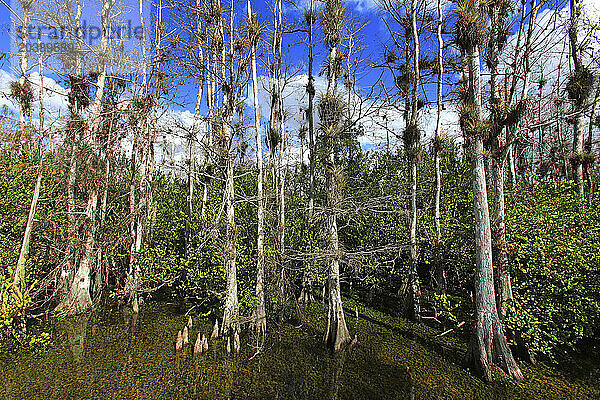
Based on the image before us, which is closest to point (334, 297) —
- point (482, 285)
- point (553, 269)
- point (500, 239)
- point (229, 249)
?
point (229, 249)

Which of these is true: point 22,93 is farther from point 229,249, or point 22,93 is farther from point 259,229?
point 259,229

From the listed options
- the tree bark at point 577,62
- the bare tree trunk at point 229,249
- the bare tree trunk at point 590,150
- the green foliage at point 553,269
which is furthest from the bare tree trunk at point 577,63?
the bare tree trunk at point 229,249

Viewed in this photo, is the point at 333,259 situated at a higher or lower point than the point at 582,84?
lower

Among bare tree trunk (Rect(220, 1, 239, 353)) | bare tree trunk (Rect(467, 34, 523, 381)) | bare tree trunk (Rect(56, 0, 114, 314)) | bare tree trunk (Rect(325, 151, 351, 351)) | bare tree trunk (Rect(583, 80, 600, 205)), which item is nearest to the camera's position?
bare tree trunk (Rect(467, 34, 523, 381))

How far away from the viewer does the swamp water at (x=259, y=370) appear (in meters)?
6.17

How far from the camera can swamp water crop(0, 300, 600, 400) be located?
6172mm

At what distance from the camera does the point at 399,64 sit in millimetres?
11938

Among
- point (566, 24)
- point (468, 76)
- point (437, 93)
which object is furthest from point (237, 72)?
point (566, 24)

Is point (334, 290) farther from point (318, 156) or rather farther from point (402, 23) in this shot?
point (402, 23)

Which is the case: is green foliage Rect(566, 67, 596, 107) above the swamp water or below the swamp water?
above

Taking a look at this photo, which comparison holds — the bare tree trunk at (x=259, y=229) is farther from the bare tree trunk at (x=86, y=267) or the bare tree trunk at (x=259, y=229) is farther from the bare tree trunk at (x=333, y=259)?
the bare tree trunk at (x=86, y=267)

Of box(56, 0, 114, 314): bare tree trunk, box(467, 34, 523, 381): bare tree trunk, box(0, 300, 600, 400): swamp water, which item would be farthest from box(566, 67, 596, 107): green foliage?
box(56, 0, 114, 314): bare tree trunk

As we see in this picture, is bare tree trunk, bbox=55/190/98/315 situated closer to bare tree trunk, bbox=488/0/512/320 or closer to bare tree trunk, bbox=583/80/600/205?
bare tree trunk, bbox=488/0/512/320

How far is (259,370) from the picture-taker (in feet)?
23.7
